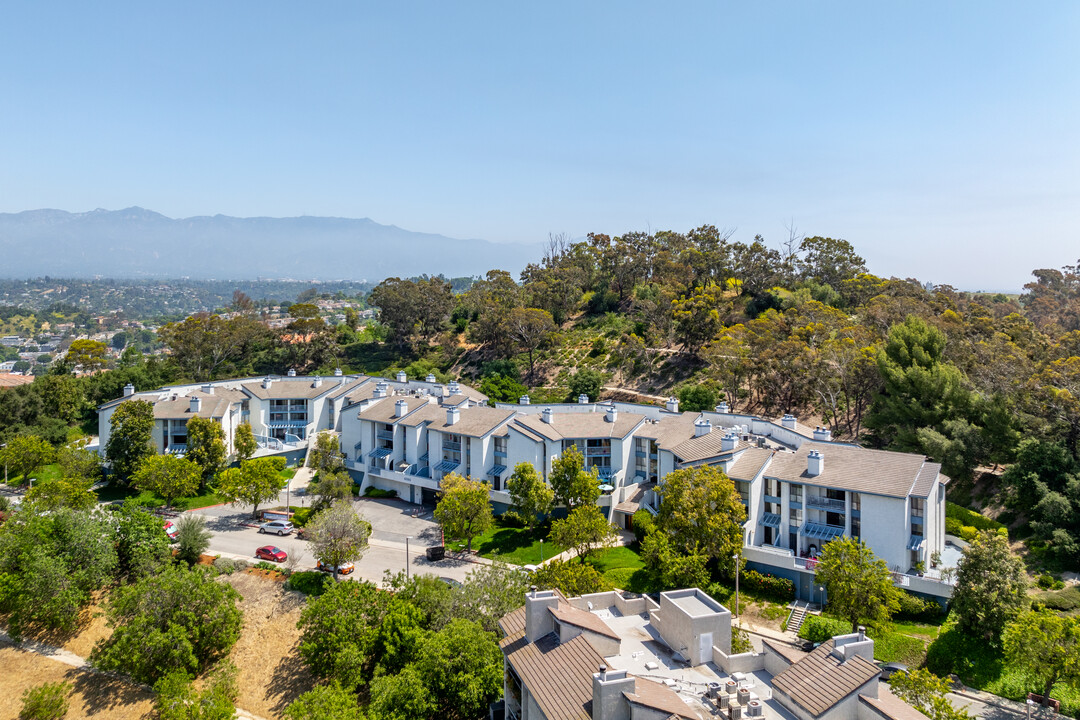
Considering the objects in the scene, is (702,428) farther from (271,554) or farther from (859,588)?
(271,554)

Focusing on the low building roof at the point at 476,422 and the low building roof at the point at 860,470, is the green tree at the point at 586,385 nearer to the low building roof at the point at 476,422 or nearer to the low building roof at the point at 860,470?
the low building roof at the point at 476,422

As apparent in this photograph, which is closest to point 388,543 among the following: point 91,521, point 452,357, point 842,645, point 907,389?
point 91,521

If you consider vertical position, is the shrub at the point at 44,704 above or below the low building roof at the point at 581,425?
below

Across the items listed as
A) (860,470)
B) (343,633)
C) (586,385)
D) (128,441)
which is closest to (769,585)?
(860,470)

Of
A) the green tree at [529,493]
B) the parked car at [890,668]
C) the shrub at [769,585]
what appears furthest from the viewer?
the green tree at [529,493]

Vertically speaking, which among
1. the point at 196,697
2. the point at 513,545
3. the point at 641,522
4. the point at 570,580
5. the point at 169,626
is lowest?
the point at 196,697

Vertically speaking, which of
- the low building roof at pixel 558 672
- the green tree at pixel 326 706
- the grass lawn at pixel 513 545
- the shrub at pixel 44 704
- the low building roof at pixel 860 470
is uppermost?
the low building roof at pixel 860 470

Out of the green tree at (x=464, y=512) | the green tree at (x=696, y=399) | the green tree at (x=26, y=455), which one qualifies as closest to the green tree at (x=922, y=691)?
the green tree at (x=464, y=512)

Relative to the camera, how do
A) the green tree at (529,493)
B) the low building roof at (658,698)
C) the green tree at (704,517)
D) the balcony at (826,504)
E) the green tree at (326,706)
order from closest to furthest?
the low building roof at (658,698) → the green tree at (326,706) → the green tree at (704,517) → the balcony at (826,504) → the green tree at (529,493)

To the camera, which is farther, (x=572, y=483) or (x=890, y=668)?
(x=572, y=483)
